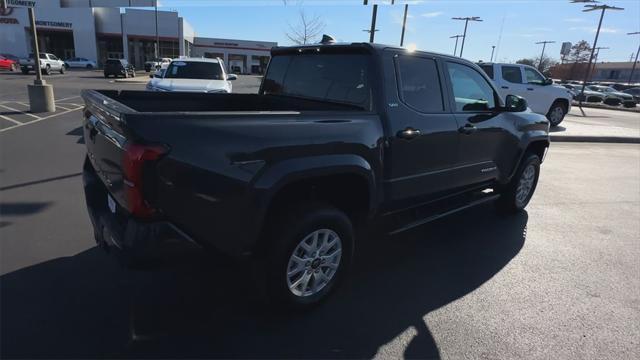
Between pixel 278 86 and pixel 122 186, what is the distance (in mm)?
2222

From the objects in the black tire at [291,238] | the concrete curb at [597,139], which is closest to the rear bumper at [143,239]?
the black tire at [291,238]

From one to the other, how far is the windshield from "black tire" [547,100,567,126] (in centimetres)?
1132

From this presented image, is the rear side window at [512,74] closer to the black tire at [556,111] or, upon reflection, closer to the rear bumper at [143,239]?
the black tire at [556,111]

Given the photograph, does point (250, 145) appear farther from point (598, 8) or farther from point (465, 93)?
point (598, 8)

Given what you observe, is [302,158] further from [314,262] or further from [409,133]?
[409,133]

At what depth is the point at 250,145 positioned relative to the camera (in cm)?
245

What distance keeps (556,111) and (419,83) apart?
13481 millimetres

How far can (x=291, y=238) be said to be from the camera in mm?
2768

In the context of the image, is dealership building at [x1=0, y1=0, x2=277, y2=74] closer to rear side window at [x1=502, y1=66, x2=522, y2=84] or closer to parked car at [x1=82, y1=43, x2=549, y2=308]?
rear side window at [x1=502, y1=66, x2=522, y2=84]

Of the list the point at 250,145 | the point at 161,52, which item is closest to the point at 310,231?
the point at 250,145

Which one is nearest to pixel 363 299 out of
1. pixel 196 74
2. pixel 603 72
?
pixel 196 74

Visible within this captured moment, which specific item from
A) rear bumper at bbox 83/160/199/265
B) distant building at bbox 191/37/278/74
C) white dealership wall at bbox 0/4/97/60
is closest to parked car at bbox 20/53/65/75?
white dealership wall at bbox 0/4/97/60

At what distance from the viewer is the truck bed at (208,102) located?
12.1ft

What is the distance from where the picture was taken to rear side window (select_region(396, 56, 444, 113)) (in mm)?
3496
